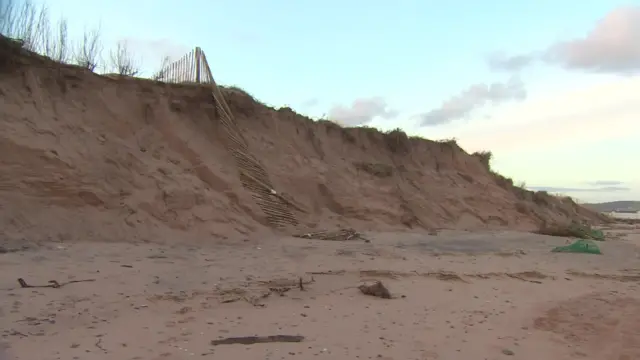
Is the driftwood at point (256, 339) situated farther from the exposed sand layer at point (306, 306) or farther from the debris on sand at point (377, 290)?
the debris on sand at point (377, 290)

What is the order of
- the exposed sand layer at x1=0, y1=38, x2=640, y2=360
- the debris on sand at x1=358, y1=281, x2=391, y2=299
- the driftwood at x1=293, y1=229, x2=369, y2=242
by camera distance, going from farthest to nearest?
the driftwood at x1=293, y1=229, x2=369, y2=242 → the debris on sand at x1=358, y1=281, x2=391, y2=299 → the exposed sand layer at x1=0, y1=38, x2=640, y2=360

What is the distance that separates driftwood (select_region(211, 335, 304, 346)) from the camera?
12.4 feet

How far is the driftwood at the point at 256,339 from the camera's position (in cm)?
377

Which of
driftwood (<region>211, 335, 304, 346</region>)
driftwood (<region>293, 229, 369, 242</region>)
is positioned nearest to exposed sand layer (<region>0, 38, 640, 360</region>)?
driftwood (<region>211, 335, 304, 346</region>)

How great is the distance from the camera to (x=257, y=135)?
13.5 m

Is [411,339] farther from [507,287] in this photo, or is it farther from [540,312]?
[507,287]

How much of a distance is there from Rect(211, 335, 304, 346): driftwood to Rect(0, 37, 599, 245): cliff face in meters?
4.85

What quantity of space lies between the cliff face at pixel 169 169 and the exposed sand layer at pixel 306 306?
1.23 m

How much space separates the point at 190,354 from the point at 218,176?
24.9 ft

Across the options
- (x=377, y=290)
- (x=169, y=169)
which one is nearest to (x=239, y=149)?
(x=169, y=169)

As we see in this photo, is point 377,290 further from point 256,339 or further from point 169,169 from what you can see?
point 169,169

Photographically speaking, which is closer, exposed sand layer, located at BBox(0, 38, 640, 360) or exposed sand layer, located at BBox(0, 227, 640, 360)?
exposed sand layer, located at BBox(0, 227, 640, 360)

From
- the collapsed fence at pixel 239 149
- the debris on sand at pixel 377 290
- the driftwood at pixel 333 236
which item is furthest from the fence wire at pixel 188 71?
the debris on sand at pixel 377 290

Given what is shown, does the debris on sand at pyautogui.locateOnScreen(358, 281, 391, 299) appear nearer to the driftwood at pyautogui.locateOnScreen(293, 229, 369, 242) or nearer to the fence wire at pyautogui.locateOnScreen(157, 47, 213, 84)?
the driftwood at pyautogui.locateOnScreen(293, 229, 369, 242)
